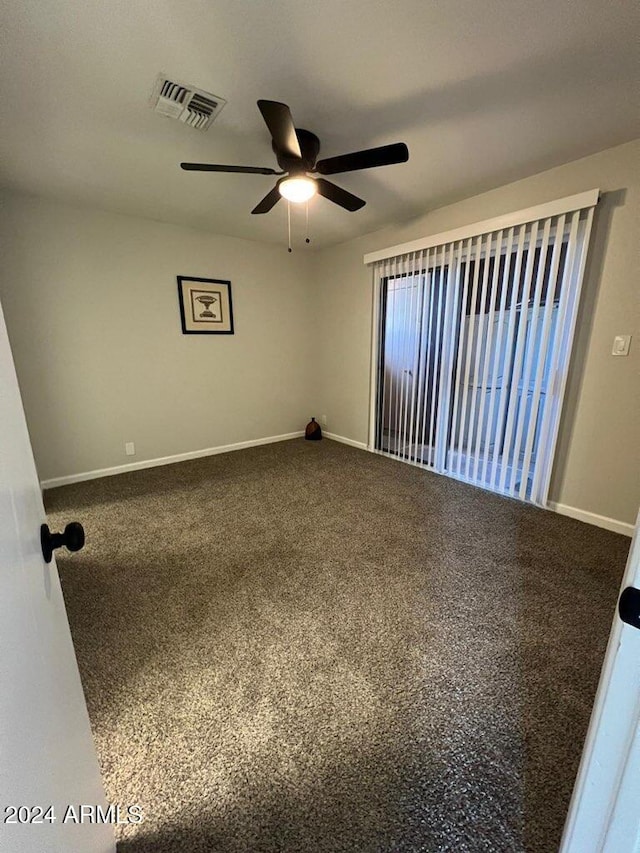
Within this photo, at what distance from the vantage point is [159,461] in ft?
12.1

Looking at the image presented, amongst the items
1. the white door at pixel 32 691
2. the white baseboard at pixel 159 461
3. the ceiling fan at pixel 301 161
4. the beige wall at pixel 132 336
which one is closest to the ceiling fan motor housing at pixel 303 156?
the ceiling fan at pixel 301 161

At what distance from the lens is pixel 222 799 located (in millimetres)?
979

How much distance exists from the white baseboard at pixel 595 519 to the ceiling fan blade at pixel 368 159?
2571mm

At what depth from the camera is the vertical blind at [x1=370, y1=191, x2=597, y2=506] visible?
96.4 inches

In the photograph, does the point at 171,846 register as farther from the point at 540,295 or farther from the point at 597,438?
the point at 540,295

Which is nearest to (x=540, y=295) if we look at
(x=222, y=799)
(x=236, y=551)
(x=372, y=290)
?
(x=372, y=290)

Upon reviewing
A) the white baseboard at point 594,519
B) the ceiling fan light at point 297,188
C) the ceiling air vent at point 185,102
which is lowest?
the white baseboard at point 594,519

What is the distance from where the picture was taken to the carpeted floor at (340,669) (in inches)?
37.6

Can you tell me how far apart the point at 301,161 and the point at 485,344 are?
1.92 meters

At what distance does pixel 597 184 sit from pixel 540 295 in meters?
0.69

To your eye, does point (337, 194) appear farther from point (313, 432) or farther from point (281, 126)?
point (313, 432)

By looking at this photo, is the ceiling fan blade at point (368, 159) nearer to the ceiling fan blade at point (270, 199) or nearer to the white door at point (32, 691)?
the ceiling fan blade at point (270, 199)

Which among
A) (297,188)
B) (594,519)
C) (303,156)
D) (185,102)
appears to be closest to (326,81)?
(303,156)

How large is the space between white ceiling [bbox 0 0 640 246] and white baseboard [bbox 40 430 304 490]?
93.6 inches
